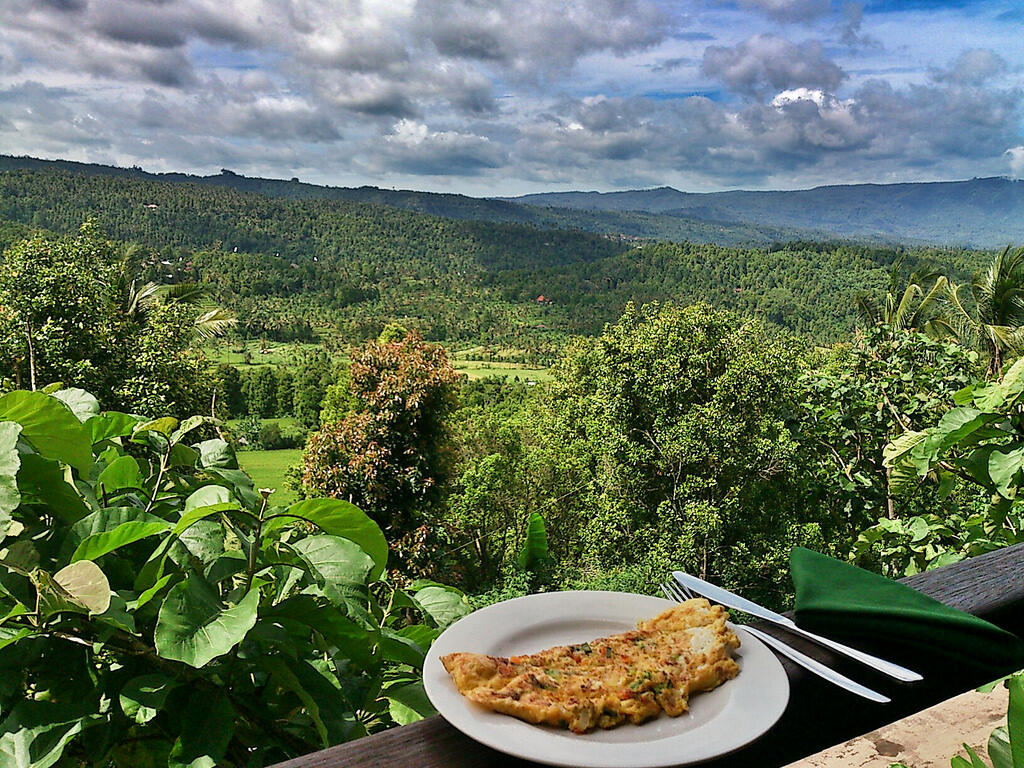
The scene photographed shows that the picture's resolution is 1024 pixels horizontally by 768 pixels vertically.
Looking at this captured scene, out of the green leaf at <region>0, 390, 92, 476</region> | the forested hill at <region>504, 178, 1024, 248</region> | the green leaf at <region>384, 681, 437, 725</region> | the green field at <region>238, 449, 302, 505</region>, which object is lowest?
the green field at <region>238, 449, 302, 505</region>

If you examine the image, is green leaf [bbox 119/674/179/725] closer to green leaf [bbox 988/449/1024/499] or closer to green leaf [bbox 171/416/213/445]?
green leaf [bbox 171/416/213/445]

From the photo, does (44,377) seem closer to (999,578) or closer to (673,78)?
(999,578)

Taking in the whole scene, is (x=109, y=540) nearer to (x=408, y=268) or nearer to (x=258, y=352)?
(x=258, y=352)

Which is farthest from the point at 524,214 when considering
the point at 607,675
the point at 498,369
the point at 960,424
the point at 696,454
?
the point at 607,675

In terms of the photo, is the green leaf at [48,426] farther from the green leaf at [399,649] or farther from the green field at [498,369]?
the green field at [498,369]

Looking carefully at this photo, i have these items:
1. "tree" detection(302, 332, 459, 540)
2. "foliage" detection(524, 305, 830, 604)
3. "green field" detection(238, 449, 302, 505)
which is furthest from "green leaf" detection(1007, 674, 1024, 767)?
"green field" detection(238, 449, 302, 505)

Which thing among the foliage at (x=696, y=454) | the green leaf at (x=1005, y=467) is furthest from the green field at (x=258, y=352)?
the green leaf at (x=1005, y=467)
